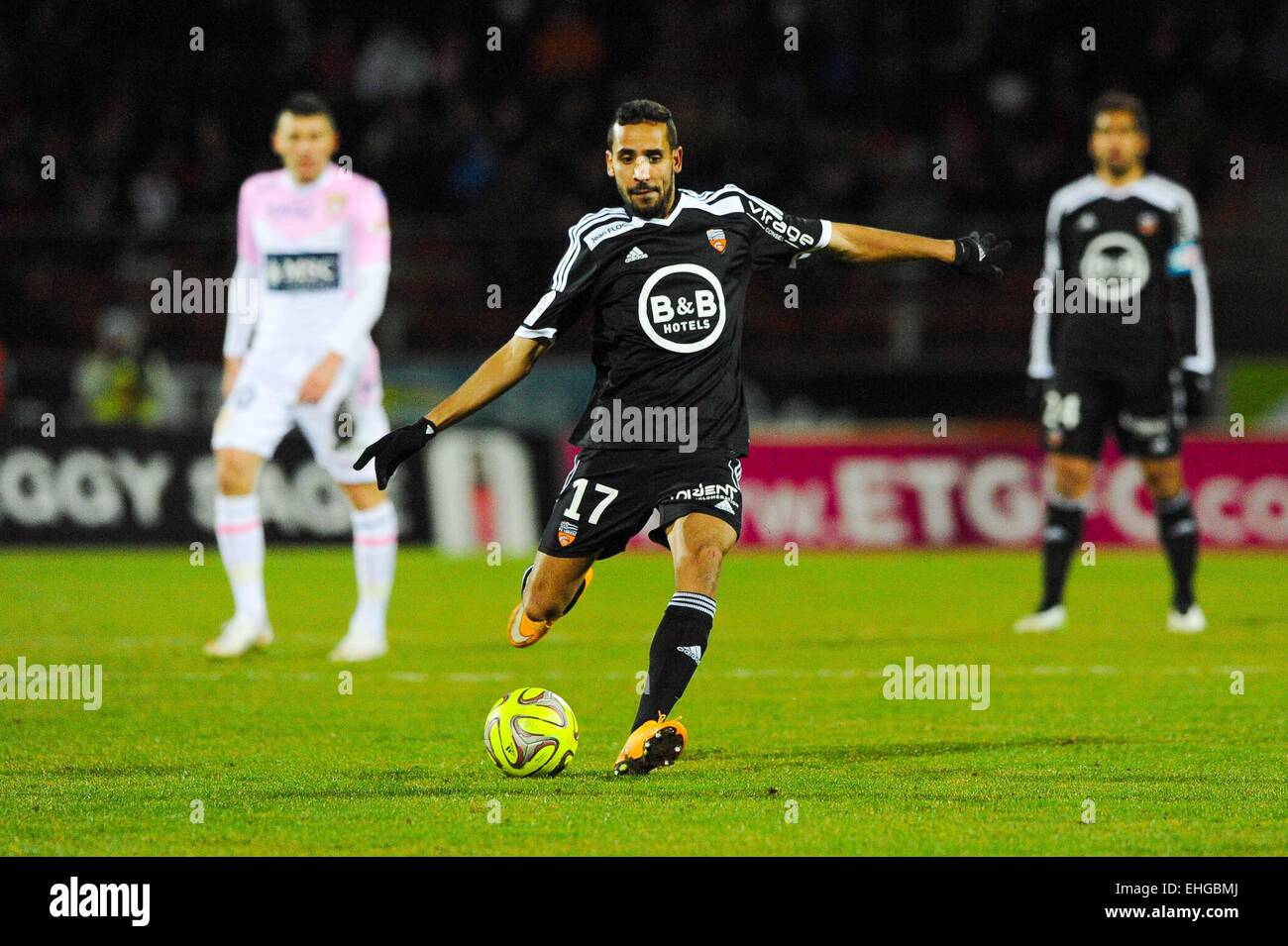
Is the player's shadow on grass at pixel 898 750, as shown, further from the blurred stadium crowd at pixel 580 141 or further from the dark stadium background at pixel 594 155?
the blurred stadium crowd at pixel 580 141

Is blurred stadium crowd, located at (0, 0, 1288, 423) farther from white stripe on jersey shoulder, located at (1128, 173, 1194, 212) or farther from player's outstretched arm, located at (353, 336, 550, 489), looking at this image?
player's outstretched arm, located at (353, 336, 550, 489)

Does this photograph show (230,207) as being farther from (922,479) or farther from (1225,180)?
(1225,180)

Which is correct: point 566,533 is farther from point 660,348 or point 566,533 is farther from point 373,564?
point 373,564

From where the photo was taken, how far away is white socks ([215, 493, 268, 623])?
9562 mm

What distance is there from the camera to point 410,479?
16266 millimetres

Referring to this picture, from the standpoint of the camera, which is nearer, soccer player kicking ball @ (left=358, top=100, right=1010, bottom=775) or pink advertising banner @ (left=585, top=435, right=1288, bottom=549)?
soccer player kicking ball @ (left=358, top=100, right=1010, bottom=775)

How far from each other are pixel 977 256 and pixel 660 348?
3.93ft

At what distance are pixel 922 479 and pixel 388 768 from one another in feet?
33.3

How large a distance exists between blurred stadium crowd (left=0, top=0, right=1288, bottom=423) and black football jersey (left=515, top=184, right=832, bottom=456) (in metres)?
11.1

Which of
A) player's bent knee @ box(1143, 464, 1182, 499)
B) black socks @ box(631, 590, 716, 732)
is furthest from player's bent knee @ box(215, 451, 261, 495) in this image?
player's bent knee @ box(1143, 464, 1182, 499)

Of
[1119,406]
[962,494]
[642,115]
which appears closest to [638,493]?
[642,115]

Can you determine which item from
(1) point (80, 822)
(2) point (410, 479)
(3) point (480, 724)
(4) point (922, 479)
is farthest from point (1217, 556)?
(1) point (80, 822)

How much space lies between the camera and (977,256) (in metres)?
6.87

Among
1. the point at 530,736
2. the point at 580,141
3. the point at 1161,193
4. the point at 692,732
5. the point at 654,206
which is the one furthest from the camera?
the point at 580,141
